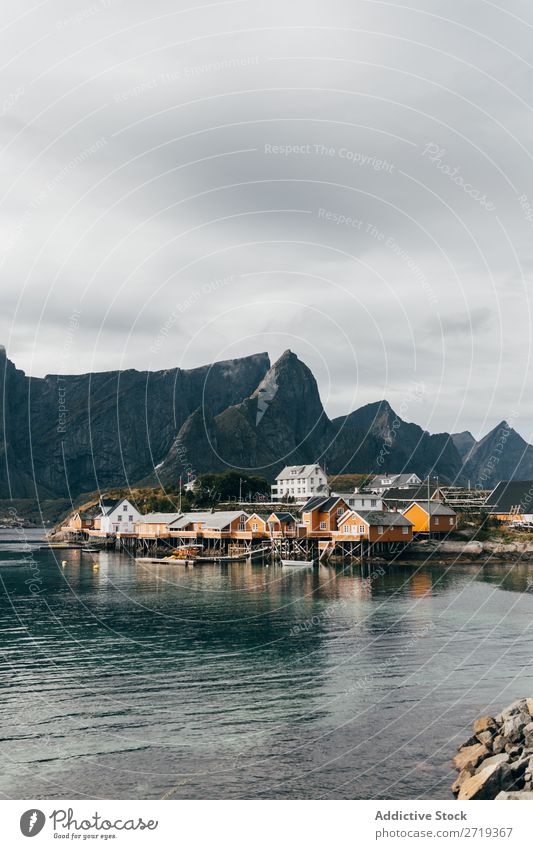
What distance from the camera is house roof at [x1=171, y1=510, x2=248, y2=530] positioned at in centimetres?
10125

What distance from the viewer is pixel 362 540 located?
84750 mm

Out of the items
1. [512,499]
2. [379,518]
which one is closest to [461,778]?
[379,518]

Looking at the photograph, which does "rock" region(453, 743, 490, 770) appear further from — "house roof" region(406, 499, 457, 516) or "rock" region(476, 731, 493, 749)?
"house roof" region(406, 499, 457, 516)

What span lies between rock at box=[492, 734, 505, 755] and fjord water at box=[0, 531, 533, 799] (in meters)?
1.56

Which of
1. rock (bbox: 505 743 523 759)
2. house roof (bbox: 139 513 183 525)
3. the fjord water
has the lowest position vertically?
the fjord water

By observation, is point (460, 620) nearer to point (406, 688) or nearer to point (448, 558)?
point (406, 688)

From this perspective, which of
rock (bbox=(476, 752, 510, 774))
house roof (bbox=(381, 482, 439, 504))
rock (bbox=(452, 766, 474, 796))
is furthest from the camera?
house roof (bbox=(381, 482, 439, 504))

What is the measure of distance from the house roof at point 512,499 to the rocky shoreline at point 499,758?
85.5 metres

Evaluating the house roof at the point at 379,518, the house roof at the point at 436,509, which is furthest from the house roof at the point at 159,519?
the house roof at the point at 436,509

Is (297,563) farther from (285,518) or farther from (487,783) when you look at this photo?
(487,783)

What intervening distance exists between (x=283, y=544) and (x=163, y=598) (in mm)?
38638

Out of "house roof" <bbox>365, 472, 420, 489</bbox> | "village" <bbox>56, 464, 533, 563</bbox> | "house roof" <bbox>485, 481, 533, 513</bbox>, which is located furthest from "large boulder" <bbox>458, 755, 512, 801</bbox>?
"house roof" <bbox>365, 472, 420, 489</bbox>

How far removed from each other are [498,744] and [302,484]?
138 metres

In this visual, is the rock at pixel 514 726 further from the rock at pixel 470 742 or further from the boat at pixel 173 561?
the boat at pixel 173 561
